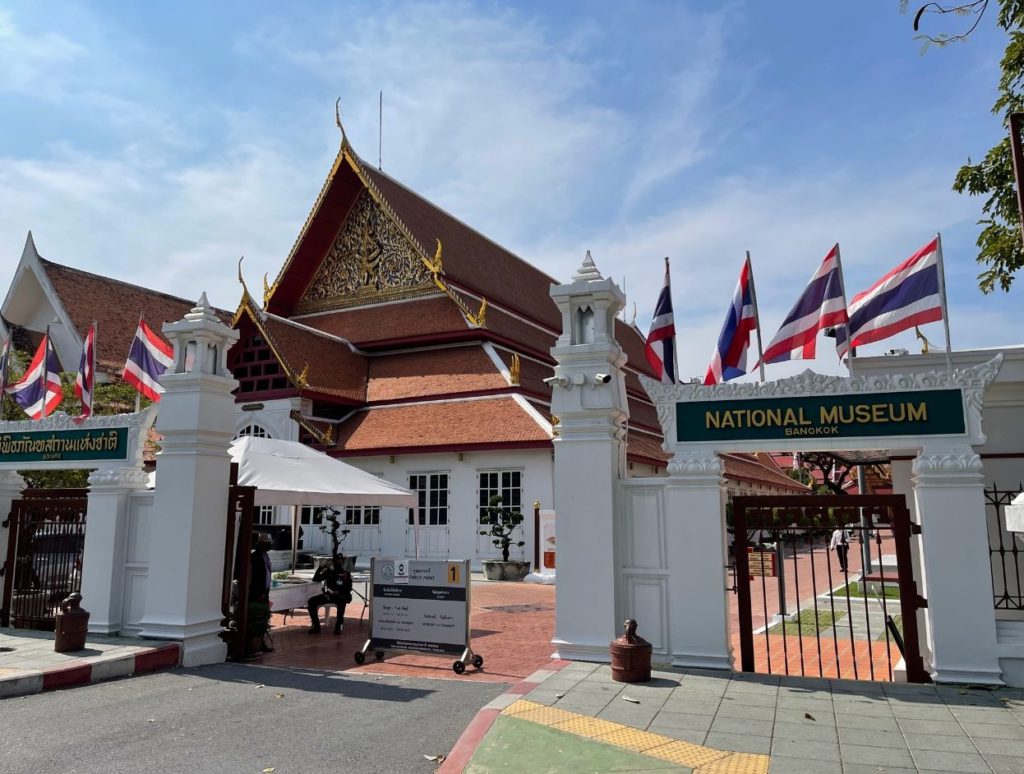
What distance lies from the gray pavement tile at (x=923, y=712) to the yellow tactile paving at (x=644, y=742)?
153 cm

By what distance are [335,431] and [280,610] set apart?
436 inches

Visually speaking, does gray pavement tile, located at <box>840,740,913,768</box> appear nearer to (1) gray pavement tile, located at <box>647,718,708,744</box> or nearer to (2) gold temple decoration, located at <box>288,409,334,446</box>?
(1) gray pavement tile, located at <box>647,718,708,744</box>

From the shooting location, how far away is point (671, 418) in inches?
289

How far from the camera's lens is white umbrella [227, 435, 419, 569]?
31.4ft

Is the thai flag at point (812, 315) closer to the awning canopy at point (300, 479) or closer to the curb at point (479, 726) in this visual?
the curb at point (479, 726)

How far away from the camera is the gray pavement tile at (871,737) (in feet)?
15.8

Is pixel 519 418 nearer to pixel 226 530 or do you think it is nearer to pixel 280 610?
pixel 280 610

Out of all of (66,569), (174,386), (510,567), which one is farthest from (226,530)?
(510,567)

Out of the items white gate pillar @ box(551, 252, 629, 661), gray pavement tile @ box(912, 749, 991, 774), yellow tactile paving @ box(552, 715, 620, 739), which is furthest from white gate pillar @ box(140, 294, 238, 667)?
gray pavement tile @ box(912, 749, 991, 774)

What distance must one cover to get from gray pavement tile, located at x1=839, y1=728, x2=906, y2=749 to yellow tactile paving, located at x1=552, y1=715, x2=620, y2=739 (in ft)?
4.68

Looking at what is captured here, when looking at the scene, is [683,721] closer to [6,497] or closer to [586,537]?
[586,537]

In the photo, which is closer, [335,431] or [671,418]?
[671,418]

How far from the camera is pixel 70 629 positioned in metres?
7.86

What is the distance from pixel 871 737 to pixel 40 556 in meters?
9.49
